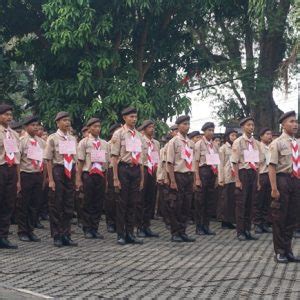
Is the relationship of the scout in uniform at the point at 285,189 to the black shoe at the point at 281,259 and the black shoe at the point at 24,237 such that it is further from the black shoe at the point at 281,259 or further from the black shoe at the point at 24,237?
the black shoe at the point at 24,237

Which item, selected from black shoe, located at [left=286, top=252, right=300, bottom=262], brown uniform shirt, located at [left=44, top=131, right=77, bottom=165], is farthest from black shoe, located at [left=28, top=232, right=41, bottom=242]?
black shoe, located at [left=286, top=252, right=300, bottom=262]

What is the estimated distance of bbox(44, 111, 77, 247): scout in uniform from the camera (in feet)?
43.1

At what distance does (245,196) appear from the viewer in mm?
14500

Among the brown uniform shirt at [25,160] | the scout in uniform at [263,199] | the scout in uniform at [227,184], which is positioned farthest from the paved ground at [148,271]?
the scout in uniform at [227,184]

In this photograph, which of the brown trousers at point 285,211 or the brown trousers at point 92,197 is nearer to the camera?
the brown trousers at point 285,211

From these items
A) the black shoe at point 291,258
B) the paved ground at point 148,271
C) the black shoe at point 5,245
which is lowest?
the paved ground at point 148,271

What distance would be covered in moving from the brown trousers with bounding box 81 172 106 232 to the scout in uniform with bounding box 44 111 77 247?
1.22m

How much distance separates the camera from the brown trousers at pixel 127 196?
1336 cm

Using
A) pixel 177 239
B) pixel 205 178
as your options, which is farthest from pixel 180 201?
pixel 205 178

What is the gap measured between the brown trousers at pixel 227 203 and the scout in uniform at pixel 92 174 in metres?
3.44

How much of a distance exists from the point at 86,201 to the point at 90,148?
0.88 meters

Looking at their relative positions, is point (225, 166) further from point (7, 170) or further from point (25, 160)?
point (7, 170)

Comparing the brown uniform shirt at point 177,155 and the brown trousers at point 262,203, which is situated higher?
the brown uniform shirt at point 177,155

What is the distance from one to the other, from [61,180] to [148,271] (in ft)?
10.1
